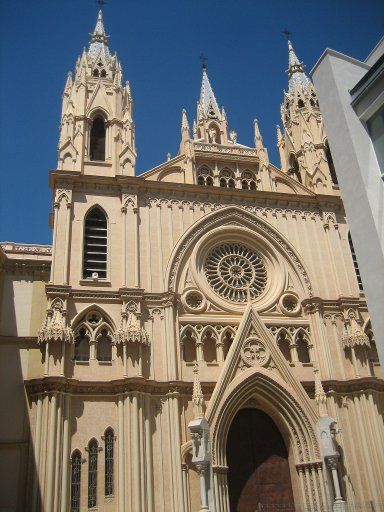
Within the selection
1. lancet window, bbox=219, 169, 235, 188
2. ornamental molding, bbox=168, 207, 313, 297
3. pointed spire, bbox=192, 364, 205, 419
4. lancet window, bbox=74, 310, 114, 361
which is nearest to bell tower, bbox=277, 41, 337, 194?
ornamental molding, bbox=168, 207, 313, 297

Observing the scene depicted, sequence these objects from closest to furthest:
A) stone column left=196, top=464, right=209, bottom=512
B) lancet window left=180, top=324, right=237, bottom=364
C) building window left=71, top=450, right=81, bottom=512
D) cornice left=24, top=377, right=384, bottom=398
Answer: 1. stone column left=196, top=464, right=209, bottom=512
2. building window left=71, top=450, right=81, bottom=512
3. cornice left=24, top=377, right=384, bottom=398
4. lancet window left=180, top=324, right=237, bottom=364

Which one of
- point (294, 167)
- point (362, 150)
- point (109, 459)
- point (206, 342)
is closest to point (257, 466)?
point (206, 342)

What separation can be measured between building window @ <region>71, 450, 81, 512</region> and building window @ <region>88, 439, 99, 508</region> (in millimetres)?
379

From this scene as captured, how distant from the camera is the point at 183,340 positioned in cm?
2238

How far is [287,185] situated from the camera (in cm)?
2820

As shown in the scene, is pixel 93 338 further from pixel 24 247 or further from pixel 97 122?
pixel 97 122

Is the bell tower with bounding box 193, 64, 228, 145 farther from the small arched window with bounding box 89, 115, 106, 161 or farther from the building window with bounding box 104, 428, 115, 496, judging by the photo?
the building window with bounding box 104, 428, 115, 496

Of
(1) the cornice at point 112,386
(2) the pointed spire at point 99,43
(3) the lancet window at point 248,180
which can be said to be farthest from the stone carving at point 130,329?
(2) the pointed spire at point 99,43

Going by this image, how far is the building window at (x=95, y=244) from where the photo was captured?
22938 millimetres

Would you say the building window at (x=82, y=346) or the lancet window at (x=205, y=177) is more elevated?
the lancet window at (x=205, y=177)

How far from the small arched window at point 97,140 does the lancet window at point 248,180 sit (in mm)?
7397

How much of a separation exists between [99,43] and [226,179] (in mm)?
12841

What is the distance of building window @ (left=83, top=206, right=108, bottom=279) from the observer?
903 inches

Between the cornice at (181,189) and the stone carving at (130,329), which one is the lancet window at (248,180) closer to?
the cornice at (181,189)
